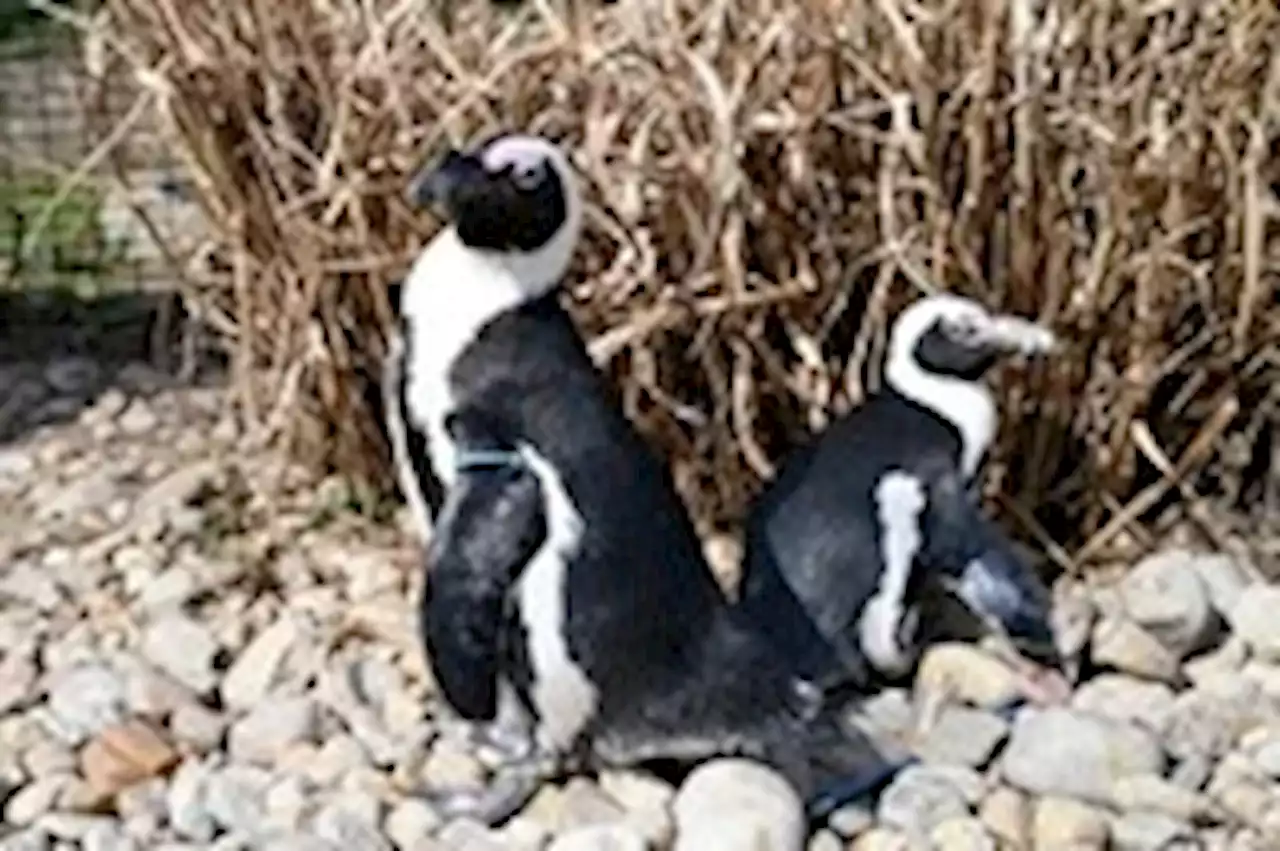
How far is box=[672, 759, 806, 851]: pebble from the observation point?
2.51 meters

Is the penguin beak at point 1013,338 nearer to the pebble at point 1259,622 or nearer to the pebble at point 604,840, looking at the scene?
the pebble at point 1259,622

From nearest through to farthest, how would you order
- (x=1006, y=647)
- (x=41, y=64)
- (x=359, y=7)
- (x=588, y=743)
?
(x=588, y=743), (x=1006, y=647), (x=359, y=7), (x=41, y=64)

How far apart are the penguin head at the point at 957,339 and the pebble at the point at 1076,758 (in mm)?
296

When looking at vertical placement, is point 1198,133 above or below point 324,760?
above

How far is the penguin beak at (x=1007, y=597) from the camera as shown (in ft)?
8.89

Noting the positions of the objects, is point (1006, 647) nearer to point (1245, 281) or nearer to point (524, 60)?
point (1245, 281)

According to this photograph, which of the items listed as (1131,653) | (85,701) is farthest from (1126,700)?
(85,701)

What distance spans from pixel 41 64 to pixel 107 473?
3.28ft

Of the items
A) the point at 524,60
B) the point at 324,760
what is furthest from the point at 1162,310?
the point at 324,760

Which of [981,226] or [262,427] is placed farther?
[262,427]

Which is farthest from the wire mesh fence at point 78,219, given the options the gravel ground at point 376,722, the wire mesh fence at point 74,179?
the gravel ground at point 376,722

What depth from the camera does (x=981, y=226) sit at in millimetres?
2914

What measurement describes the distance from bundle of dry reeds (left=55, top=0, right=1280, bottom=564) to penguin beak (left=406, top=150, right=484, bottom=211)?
0.33 m

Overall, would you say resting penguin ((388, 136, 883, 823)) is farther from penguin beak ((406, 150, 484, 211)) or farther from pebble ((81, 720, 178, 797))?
pebble ((81, 720, 178, 797))
